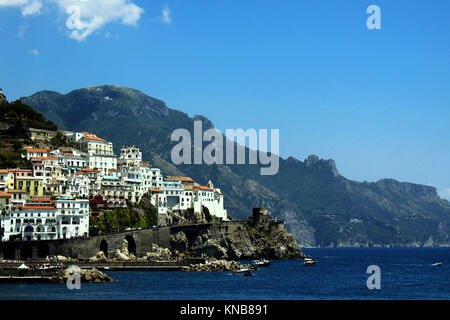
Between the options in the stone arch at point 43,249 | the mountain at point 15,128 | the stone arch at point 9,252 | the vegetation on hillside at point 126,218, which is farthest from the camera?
the mountain at point 15,128

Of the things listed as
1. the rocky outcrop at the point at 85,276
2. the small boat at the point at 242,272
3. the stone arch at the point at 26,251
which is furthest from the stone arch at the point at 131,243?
the rocky outcrop at the point at 85,276

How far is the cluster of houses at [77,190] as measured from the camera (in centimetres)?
12325

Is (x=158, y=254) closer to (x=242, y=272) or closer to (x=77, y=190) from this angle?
(x=77, y=190)

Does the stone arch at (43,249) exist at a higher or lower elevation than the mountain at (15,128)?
lower

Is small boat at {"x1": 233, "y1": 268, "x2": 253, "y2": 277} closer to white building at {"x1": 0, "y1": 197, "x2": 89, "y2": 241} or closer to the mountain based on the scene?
white building at {"x1": 0, "y1": 197, "x2": 89, "y2": 241}

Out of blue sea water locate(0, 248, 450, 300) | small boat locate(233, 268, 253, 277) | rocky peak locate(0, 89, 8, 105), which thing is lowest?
blue sea water locate(0, 248, 450, 300)

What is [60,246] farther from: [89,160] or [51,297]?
[51,297]

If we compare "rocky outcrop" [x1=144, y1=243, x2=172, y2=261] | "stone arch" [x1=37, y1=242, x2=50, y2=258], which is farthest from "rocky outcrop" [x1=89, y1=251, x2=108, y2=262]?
"rocky outcrop" [x1=144, y1=243, x2=172, y2=261]

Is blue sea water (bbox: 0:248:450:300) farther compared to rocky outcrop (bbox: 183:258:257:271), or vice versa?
rocky outcrop (bbox: 183:258:257:271)

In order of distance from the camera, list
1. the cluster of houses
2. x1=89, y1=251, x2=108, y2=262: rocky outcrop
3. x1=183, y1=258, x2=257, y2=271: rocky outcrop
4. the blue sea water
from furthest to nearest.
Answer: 1. the cluster of houses
2. x1=183, y1=258, x2=257, y2=271: rocky outcrop
3. x1=89, y1=251, x2=108, y2=262: rocky outcrop
4. the blue sea water

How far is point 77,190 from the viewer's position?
13800 cm

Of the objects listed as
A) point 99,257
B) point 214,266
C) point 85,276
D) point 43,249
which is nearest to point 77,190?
point 43,249

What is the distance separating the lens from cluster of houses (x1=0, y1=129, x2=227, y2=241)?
123250 mm

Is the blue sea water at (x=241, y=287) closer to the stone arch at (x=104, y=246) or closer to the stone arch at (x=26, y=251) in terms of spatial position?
the stone arch at (x=104, y=246)
